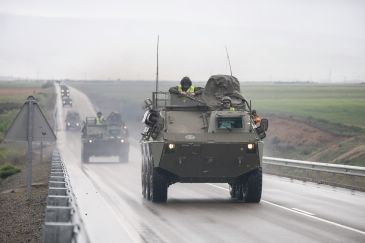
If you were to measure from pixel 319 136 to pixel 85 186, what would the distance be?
25.7m

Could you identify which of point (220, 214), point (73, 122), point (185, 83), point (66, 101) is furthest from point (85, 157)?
point (66, 101)

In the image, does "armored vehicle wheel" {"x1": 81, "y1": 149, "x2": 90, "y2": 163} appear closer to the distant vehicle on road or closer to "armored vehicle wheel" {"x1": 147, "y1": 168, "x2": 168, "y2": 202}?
"armored vehicle wheel" {"x1": 147, "y1": 168, "x2": 168, "y2": 202}

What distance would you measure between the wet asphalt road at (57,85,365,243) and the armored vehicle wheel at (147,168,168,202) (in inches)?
12.4

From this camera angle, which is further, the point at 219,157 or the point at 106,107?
the point at 106,107

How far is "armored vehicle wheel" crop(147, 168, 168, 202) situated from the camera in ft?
74.7

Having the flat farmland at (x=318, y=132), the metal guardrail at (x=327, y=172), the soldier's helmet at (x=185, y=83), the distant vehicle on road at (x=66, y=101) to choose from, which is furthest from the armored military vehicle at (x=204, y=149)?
the distant vehicle on road at (x=66, y=101)

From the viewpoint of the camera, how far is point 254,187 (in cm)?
2273

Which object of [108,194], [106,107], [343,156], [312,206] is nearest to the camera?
[312,206]

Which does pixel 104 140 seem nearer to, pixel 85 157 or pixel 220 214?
pixel 85 157

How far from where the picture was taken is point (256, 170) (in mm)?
22703

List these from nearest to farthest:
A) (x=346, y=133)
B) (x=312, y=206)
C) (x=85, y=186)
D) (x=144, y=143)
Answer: (x=312, y=206) → (x=144, y=143) → (x=85, y=186) → (x=346, y=133)

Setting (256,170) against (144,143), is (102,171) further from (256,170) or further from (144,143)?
(256,170)

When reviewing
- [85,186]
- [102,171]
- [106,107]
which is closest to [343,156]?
[102,171]

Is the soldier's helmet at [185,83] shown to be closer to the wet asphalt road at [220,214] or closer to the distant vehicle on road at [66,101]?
the wet asphalt road at [220,214]
